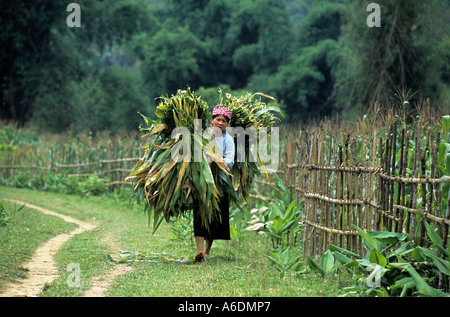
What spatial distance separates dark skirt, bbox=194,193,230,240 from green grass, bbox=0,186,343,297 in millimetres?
290

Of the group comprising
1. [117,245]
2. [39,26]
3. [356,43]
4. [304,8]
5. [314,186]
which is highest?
[304,8]

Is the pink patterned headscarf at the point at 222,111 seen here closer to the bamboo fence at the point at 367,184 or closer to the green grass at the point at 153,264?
the bamboo fence at the point at 367,184

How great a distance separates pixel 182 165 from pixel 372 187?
195 cm

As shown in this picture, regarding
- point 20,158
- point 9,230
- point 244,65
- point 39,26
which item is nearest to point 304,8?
point 244,65

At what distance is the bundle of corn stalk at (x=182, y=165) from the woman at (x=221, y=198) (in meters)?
0.14

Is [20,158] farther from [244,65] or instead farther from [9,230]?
[244,65]

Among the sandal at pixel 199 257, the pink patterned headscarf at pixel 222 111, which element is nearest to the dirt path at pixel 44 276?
the sandal at pixel 199 257

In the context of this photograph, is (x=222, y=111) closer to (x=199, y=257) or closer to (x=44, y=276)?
(x=199, y=257)

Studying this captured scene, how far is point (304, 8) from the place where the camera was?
47.9 meters

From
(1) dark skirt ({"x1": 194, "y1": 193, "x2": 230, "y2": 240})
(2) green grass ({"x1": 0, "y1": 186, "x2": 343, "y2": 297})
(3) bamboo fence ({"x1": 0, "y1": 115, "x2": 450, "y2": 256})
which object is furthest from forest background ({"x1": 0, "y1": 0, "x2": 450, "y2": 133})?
(1) dark skirt ({"x1": 194, "y1": 193, "x2": 230, "y2": 240})

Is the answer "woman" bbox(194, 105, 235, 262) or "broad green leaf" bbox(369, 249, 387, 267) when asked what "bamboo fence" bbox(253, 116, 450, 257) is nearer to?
"broad green leaf" bbox(369, 249, 387, 267)

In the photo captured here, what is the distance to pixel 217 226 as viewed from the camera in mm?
6684

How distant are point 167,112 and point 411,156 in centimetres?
264

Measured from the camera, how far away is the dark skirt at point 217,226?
21.5ft
